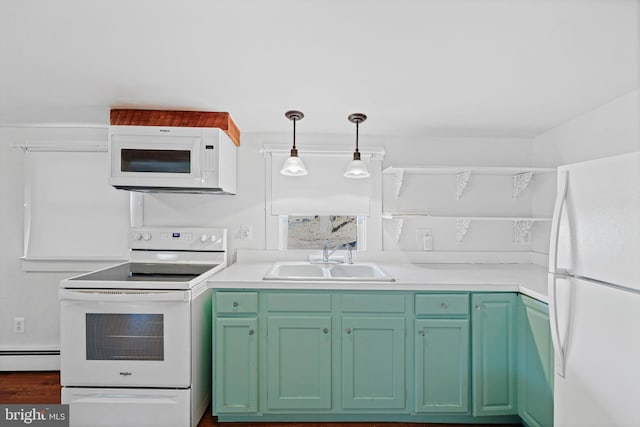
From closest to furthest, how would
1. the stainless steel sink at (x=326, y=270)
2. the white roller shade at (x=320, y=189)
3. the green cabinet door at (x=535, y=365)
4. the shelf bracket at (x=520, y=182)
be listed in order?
the green cabinet door at (x=535, y=365), the stainless steel sink at (x=326, y=270), the shelf bracket at (x=520, y=182), the white roller shade at (x=320, y=189)

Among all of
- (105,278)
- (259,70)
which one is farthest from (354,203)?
(105,278)

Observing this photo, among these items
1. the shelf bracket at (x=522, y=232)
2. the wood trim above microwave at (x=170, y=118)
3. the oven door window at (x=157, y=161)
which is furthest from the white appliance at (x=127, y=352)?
the shelf bracket at (x=522, y=232)

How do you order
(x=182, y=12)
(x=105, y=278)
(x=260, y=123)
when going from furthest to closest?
(x=260, y=123) → (x=105, y=278) → (x=182, y=12)

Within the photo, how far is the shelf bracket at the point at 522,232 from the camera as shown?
9.01ft

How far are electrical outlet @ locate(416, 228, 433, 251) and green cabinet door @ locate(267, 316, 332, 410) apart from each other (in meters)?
1.14

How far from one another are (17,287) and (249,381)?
214 cm

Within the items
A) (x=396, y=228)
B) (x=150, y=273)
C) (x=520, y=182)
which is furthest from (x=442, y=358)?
(x=150, y=273)

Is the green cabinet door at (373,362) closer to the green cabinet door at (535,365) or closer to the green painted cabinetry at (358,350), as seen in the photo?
the green painted cabinetry at (358,350)

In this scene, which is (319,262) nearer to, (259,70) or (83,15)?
(259,70)

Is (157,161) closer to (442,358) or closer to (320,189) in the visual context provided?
(320,189)

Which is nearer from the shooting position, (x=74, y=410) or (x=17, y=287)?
(x=74, y=410)

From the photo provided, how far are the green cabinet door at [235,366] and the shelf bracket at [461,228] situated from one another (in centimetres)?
174

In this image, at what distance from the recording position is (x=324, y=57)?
1.52m

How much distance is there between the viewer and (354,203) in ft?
9.03
